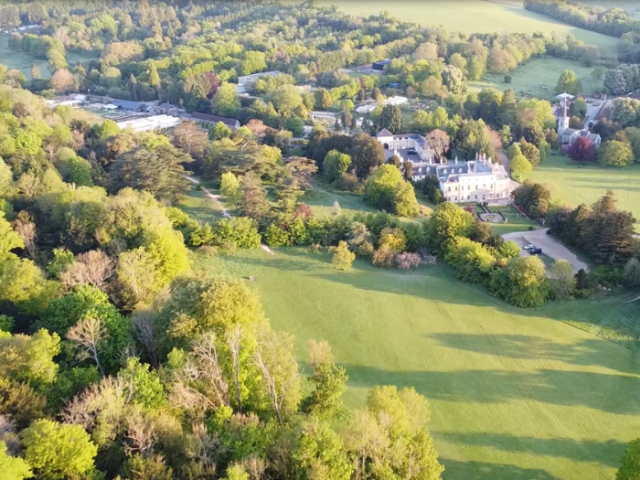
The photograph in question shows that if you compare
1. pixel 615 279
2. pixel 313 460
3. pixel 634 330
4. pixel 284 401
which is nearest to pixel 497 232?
pixel 615 279

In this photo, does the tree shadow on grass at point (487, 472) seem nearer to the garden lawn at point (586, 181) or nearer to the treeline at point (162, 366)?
the treeline at point (162, 366)

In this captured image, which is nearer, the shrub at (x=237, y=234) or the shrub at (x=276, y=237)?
the shrub at (x=237, y=234)

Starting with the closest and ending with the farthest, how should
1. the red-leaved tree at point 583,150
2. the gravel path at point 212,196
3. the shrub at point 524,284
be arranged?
the shrub at point 524,284 → the gravel path at point 212,196 → the red-leaved tree at point 583,150

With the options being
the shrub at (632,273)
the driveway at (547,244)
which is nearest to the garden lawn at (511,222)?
the driveway at (547,244)

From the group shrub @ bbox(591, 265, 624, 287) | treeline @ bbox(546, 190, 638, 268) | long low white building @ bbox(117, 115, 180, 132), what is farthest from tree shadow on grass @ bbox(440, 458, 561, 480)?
long low white building @ bbox(117, 115, 180, 132)

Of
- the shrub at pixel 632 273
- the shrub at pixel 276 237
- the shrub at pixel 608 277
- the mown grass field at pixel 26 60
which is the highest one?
the shrub at pixel 632 273

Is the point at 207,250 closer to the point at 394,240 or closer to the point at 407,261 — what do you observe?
the point at 394,240

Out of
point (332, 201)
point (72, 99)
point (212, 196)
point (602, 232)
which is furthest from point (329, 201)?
point (72, 99)

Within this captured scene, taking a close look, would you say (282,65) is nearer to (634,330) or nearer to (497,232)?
(497,232)
